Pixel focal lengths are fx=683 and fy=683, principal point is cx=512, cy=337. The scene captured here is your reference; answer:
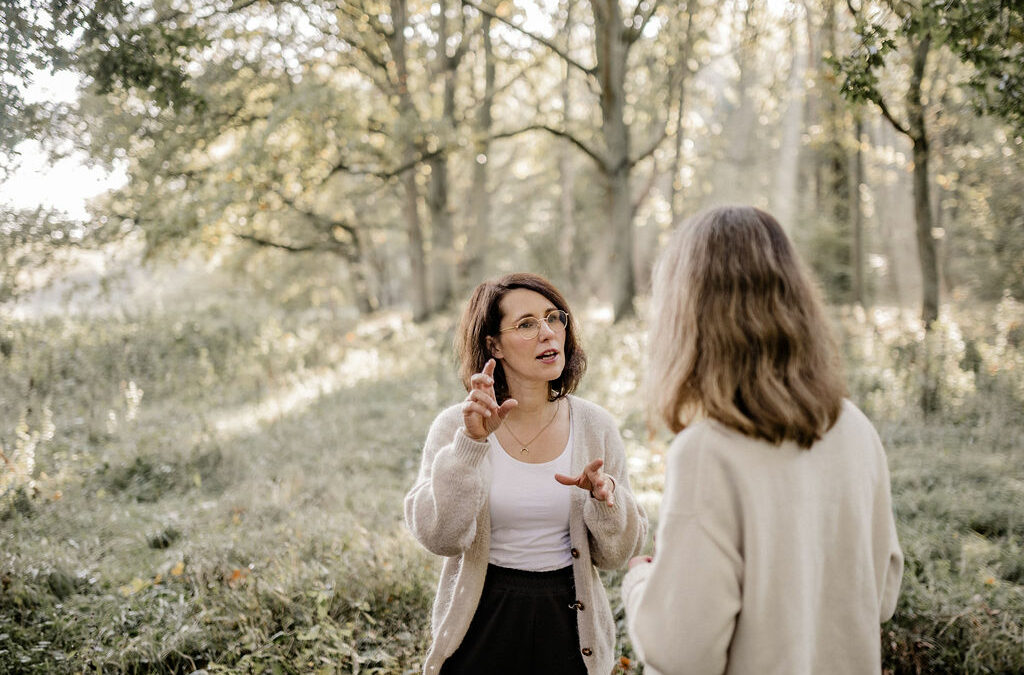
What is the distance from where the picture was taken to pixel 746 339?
1616 millimetres

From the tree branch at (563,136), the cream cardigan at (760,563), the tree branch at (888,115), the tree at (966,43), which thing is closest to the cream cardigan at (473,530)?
the cream cardigan at (760,563)

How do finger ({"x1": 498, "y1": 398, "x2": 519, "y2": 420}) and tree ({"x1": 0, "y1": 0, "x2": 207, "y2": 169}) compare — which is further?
tree ({"x1": 0, "y1": 0, "x2": 207, "y2": 169})

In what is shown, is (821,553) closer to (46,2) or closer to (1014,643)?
(1014,643)

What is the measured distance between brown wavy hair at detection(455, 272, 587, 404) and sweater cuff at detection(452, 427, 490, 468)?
40cm

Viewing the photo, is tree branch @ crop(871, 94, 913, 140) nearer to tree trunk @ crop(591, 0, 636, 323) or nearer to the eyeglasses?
the eyeglasses

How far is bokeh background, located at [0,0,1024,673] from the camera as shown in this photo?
3570 millimetres

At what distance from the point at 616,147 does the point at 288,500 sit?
9.34 m

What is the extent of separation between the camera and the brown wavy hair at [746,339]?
156 cm

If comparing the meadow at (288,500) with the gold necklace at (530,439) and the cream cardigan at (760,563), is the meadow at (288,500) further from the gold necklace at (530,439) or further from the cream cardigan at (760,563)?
the cream cardigan at (760,563)

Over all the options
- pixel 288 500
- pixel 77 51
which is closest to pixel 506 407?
pixel 77 51

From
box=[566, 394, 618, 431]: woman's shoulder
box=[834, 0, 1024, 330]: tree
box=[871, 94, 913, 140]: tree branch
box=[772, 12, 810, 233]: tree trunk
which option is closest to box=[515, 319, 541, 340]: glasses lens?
box=[566, 394, 618, 431]: woman's shoulder

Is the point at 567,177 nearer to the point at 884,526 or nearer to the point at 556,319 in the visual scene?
the point at 556,319

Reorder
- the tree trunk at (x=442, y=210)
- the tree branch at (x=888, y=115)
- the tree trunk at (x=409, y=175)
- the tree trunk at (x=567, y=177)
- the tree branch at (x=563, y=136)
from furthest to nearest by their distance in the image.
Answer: the tree trunk at (x=567, y=177)
the tree trunk at (x=442, y=210)
the tree trunk at (x=409, y=175)
the tree branch at (x=563, y=136)
the tree branch at (x=888, y=115)

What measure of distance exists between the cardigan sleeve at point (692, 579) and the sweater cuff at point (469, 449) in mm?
802
